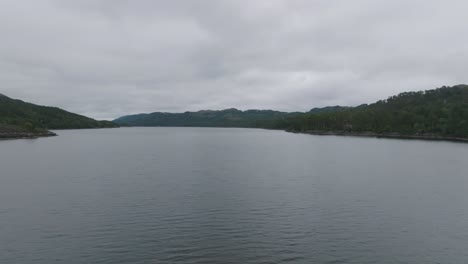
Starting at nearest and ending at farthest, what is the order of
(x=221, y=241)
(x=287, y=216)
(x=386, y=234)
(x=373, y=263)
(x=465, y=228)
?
(x=373, y=263) → (x=221, y=241) → (x=386, y=234) → (x=465, y=228) → (x=287, y=216)

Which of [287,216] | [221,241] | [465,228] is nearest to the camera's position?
[221,241]

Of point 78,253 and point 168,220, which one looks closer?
point 78,253

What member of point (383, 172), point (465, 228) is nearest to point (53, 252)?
point (465, 228)

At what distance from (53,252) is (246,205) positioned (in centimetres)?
2133

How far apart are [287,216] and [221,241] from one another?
33.8 ft

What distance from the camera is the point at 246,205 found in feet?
138

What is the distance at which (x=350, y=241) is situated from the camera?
2989cm

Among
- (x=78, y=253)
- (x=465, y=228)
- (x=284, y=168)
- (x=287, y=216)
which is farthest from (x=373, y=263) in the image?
(x=284, y=168)

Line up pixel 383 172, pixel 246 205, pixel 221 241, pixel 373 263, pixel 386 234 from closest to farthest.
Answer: pixel 373 263, pixel 221 241, pixel 386 234, pixel 246 205, pixel 383 172

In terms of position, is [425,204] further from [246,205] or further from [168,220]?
[168,220]

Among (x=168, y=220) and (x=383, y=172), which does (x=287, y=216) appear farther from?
(x=383, y=172)

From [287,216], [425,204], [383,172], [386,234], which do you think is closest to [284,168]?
[383,172]

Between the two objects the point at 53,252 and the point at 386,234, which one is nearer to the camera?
the point at 53,252

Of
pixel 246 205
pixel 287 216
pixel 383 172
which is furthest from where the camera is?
pixel 383 172
